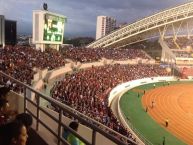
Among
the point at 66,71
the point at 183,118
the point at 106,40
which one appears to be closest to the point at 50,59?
the point at 66,71

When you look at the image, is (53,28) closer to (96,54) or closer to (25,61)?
(25,61)

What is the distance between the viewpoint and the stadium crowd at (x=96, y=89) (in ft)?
67.9

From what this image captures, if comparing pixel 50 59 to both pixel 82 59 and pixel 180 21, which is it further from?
pixel 180 21

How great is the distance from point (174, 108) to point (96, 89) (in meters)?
8.90

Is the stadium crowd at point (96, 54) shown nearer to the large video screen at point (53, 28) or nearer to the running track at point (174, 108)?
the large video screen at point (53, 28)

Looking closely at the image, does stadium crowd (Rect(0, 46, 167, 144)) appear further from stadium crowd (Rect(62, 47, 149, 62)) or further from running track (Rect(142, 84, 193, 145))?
running track (Rect(142, 84, 193, 145))

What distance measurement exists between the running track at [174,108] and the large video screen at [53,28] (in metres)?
11.6

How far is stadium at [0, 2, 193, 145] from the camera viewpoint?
5359 mm

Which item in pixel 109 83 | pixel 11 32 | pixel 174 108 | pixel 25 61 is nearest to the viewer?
pixel 25 61

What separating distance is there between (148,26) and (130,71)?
21.4 metres

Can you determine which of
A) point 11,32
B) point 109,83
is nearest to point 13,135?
point 109,83

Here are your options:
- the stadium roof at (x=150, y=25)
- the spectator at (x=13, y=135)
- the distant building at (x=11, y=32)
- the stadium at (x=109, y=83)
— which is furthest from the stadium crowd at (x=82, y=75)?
the stadium roof at (x=150, y=25)

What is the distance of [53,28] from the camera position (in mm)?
33594

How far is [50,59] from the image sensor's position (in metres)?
32.8
